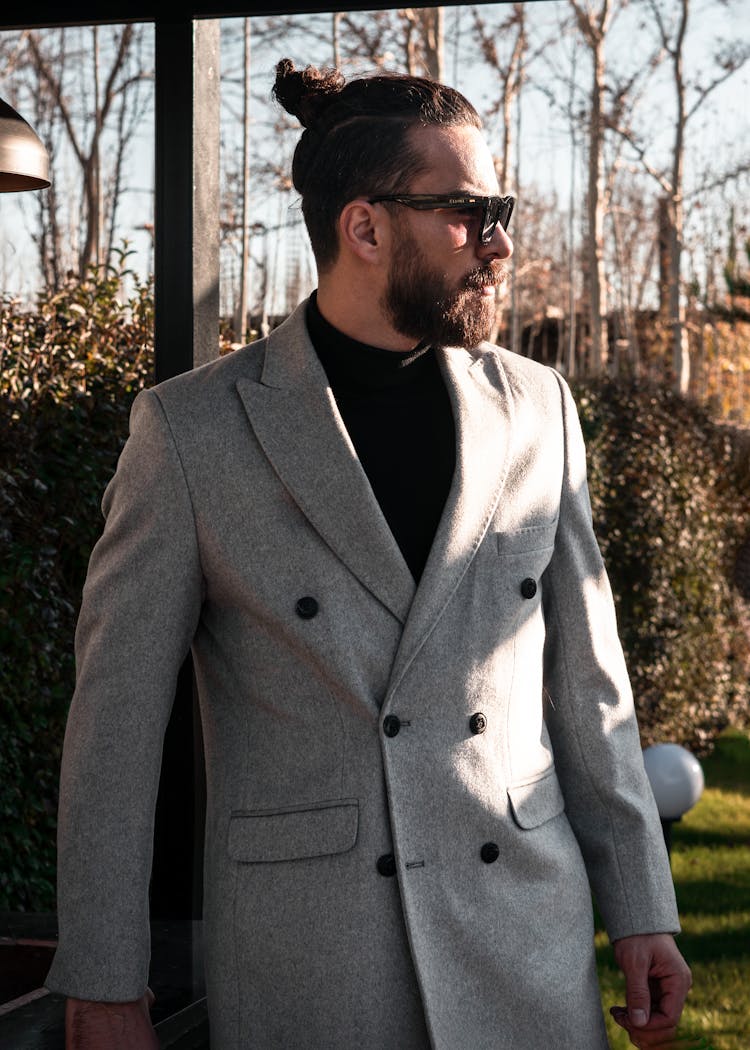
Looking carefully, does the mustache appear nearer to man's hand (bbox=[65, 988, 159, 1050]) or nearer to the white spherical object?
man's hand (bbox=[65, 988, 159, 1050])

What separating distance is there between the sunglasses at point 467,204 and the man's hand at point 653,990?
3.49 feet

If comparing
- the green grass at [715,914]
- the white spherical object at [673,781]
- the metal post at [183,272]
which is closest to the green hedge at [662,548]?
the green grass at [715,914]

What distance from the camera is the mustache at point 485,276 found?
1.81 m

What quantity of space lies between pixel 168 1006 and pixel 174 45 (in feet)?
6.26

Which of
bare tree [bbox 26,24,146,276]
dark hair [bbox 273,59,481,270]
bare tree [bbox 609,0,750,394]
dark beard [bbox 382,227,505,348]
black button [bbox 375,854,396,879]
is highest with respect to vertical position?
bare tree [bbox 609,0,750,394]

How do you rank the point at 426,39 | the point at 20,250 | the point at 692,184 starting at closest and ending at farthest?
the point at 20,250
the point at 426,39
the point at 692,184

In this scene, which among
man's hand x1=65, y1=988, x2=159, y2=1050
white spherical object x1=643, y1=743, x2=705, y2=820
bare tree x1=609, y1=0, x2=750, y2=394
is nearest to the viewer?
man's hand x1=65, y1=988, x2=159, y2=1050

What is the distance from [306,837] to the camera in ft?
5.56

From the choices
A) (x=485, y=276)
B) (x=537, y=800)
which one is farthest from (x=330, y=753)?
(x=485, y=276)

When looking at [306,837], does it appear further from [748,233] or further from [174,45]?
[748,233]

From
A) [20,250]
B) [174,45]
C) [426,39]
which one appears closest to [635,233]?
[426,39]

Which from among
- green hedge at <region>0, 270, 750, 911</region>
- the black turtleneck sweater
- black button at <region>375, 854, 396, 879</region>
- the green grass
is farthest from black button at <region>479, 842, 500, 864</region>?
green hedge at <region>0, 270, 750, 911</region>

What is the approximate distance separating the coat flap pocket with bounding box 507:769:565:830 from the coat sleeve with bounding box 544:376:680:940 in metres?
0.04

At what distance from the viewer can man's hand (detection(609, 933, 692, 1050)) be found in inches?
69.9
